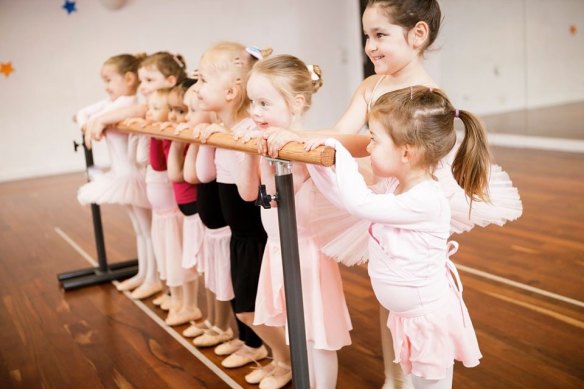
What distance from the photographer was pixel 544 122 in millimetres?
6938

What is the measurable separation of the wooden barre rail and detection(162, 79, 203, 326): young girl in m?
0.17

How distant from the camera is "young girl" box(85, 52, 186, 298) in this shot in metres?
3.19

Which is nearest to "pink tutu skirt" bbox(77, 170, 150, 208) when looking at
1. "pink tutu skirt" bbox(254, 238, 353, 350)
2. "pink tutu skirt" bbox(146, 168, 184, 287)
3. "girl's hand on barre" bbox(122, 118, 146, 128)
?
"pink tutu skirt" bbox(146, 168, 184, 287)

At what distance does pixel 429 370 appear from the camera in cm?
172

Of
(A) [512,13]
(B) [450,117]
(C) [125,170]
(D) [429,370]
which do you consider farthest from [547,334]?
(A) [512,13]

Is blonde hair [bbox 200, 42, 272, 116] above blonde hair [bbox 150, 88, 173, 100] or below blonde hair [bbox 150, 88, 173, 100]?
above

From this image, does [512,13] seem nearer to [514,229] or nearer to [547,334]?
[514,229]

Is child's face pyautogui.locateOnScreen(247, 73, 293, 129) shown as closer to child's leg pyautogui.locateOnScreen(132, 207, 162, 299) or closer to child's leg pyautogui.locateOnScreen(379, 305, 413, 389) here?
child's leg pyautogui.locateOnScreen(379, 305, 413, 389)

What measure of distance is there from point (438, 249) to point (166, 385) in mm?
1329

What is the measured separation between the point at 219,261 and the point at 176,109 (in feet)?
2.42

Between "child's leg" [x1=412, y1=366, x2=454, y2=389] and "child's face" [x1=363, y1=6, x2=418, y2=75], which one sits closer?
"child's leg" [x1=412, y1=366, x2=454, y2=389]

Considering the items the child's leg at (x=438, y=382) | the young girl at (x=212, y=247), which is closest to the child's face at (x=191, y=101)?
the young girl at (x=212, y=247)

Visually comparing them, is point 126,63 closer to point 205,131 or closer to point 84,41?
point 205,131

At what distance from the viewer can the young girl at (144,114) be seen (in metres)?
3.19
